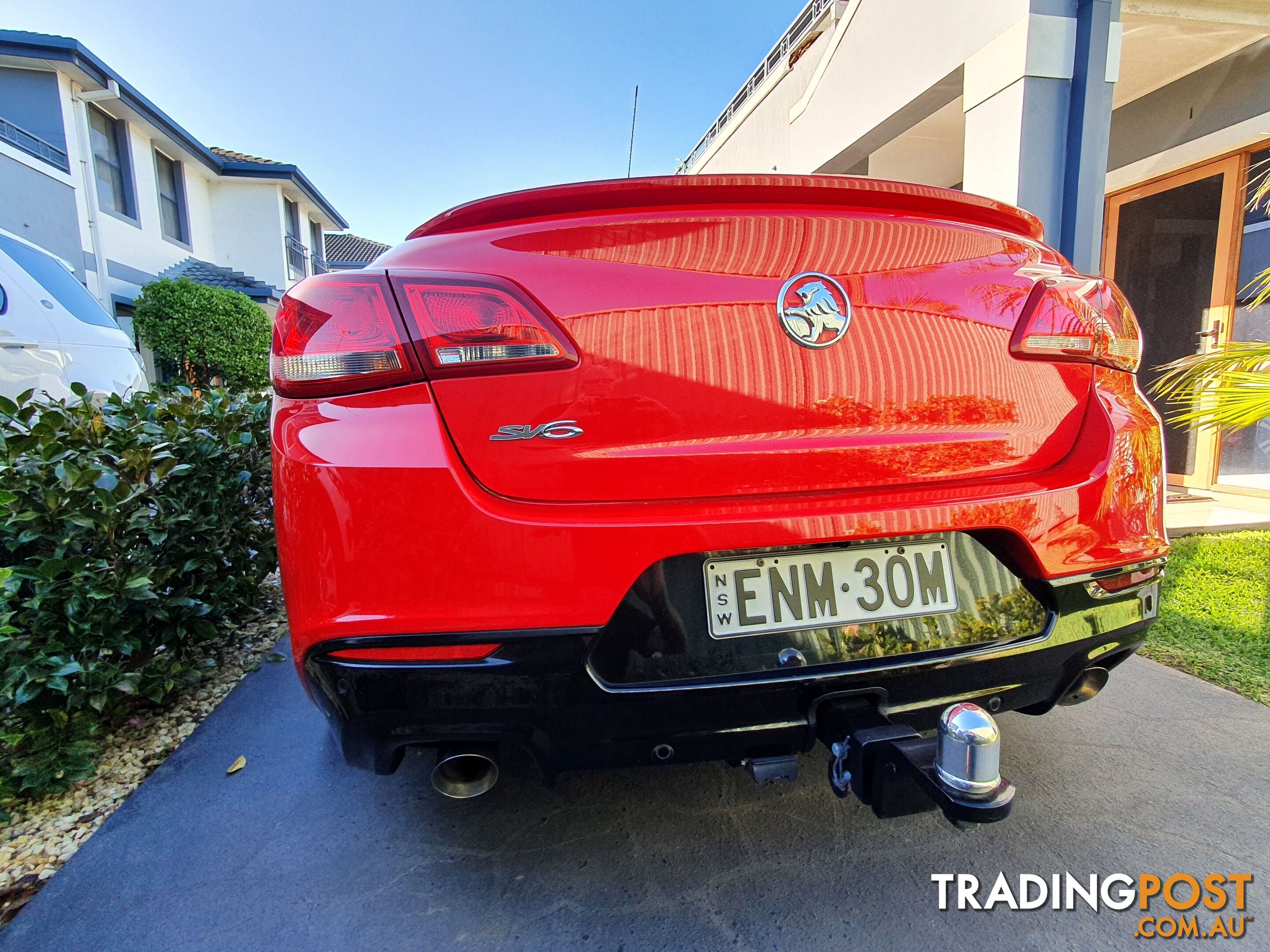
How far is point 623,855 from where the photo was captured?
4.65ft

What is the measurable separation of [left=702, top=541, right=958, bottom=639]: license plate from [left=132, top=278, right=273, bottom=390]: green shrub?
12.6m

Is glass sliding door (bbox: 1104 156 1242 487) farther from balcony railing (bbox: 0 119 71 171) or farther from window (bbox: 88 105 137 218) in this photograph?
window (bbox: 88 105 137 218)

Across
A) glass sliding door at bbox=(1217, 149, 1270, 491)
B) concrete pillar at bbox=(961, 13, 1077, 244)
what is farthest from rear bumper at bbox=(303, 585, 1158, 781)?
glass sliding door at bbox=(1217, 149, 1270, 491)

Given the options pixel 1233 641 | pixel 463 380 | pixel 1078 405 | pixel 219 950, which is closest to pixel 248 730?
pixel 219 950

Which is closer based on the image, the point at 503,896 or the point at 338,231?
the point at 503,896

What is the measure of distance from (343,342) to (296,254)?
20855 millimetres

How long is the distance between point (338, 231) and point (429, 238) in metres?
25.4

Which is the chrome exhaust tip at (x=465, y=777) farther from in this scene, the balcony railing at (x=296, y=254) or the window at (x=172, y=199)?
the balcony railing at (x=296, y=254)

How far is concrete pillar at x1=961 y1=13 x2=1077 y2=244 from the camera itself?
11.9 ft

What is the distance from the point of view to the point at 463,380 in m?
1.08

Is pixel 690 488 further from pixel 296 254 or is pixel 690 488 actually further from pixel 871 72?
pixel 296 254

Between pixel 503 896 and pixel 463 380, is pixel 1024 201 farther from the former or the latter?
pixel 503 896

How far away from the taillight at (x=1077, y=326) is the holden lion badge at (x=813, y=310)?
36 centimetres

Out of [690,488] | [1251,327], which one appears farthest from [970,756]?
[1251,327]
